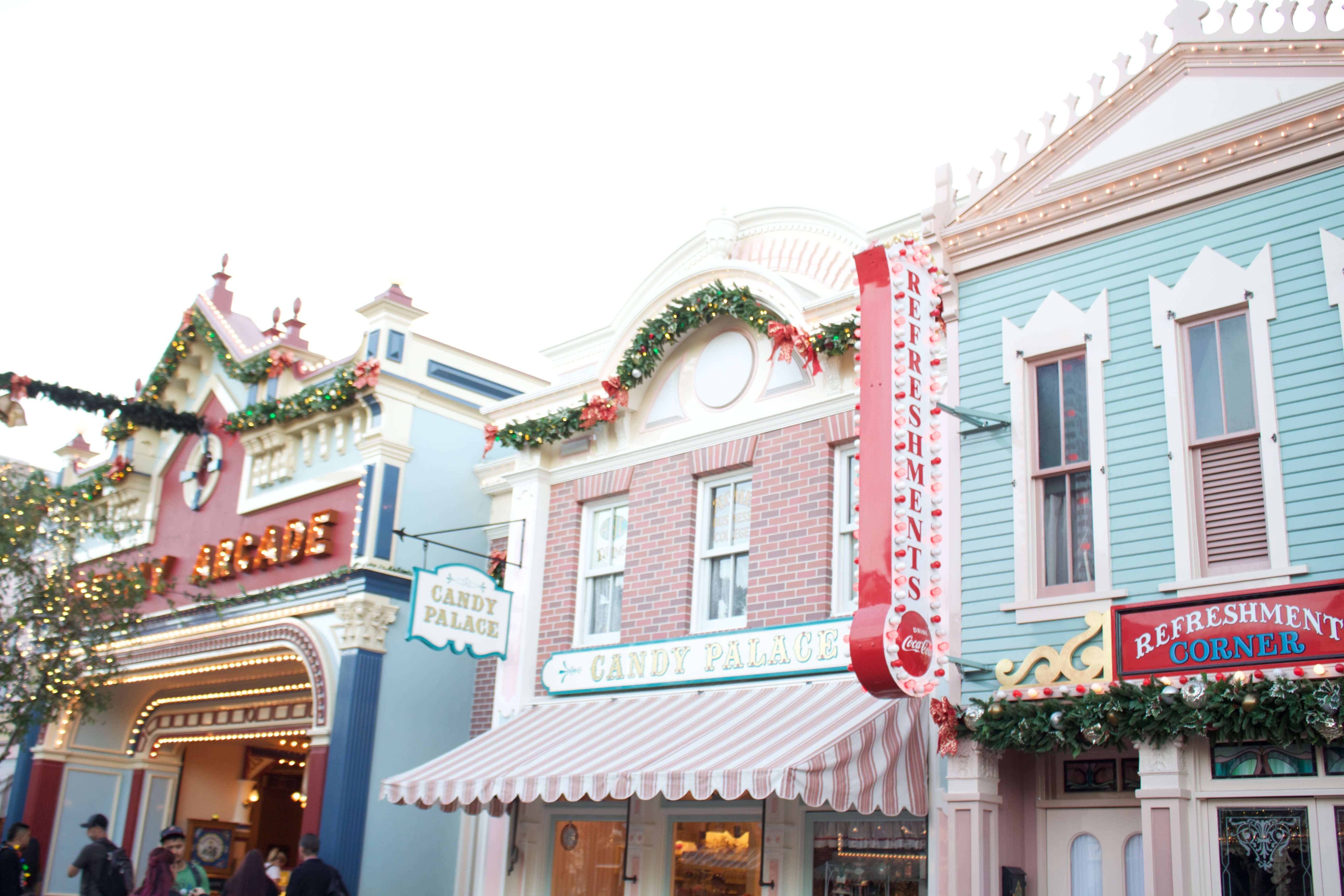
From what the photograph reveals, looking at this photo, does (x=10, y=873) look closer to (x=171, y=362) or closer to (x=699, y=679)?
(x=699, y=679)

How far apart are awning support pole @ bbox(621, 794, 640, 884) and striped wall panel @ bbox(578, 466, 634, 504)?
3.44 meters

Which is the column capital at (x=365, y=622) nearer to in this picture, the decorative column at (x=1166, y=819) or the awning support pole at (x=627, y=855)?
the awning support pole at (x=627, y=855)

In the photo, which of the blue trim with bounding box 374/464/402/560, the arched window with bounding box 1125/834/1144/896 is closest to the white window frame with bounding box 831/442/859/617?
the arched window with bounding box 1125/834/1144/896

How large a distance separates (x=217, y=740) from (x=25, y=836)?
7.61 metres

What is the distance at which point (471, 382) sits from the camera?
17.8 meters

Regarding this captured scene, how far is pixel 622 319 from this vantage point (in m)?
14.5

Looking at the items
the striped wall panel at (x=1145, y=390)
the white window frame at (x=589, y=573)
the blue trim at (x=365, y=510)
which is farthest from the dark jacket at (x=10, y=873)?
the striped wall panel at (x=1145, y=390)

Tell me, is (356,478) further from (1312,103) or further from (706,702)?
(1312,103)

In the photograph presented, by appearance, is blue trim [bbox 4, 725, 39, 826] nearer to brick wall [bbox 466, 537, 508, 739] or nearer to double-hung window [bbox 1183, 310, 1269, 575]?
brick wall [bbox 466, 537, 508, 739]

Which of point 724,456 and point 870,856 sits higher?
point 724,456

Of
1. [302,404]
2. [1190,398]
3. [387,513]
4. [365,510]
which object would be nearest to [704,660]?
[1190,398]

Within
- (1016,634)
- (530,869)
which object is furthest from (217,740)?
(1016,634)

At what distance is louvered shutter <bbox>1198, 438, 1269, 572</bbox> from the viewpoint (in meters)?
8.29

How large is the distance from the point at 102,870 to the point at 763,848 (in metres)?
6.51
